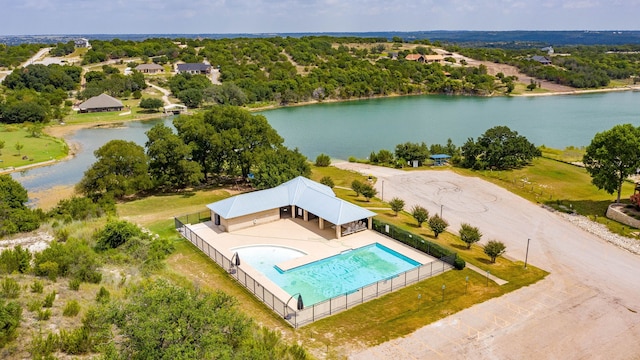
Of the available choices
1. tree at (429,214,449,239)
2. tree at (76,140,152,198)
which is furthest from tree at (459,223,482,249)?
tree at (76,140,152,198)

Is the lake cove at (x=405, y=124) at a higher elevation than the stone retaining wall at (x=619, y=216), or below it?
below

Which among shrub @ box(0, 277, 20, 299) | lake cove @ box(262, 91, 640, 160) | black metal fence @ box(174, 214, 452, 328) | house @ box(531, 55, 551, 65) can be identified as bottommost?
lake cove @ box(262, 91, 640, 160)

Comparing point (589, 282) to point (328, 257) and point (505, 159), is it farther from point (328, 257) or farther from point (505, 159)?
point (505, 159)

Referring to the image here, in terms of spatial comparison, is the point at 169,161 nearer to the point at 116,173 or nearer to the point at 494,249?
the point at 116,173

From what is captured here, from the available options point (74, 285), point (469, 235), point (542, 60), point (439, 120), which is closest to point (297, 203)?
point (469, 235)

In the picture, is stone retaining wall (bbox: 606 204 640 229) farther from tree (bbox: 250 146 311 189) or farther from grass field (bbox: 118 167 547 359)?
tree (bbox: 250 146 311 189)

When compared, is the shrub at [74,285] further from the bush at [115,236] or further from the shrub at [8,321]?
the bush at [115,236]

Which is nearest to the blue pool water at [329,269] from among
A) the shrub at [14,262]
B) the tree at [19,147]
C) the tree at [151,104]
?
the shrub at [14,262]

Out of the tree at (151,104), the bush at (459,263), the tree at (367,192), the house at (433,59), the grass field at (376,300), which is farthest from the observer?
the house at (433,59)
